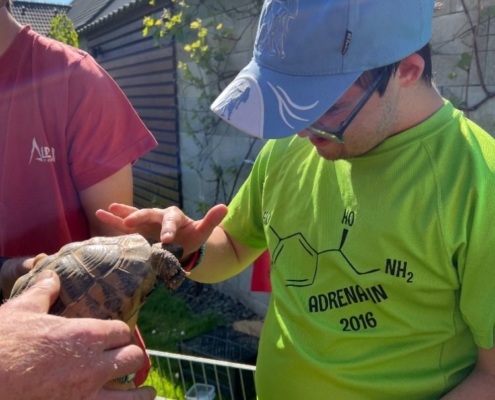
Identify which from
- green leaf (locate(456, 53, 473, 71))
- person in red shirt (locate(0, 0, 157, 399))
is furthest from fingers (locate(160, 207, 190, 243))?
green leaf (locate(456, 53, 473, 71))

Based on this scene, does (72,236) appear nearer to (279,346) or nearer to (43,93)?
(43,93)

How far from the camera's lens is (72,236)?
7.83 feet

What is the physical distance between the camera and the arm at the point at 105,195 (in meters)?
2.31

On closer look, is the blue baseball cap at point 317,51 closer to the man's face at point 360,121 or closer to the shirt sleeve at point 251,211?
the man's face at point 360,121

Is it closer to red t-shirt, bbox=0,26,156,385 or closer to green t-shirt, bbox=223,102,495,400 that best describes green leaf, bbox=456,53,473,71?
green t-shirt, bbox=223,102,495,400

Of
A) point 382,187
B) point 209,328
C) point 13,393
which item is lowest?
point 209,328

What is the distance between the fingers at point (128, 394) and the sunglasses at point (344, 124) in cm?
100

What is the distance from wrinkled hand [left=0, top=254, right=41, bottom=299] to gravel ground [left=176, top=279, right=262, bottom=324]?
4170mm

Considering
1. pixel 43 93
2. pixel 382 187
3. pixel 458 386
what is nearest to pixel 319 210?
pixel 382 187

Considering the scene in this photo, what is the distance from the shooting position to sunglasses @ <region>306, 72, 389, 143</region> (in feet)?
6.02

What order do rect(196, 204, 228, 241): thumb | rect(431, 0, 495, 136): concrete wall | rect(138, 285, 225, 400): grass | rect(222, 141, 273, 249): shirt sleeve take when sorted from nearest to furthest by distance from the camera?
rect(196, 204, 228, 241): thumb
rect(222, 141, 273, 249): shirt sleeve
rect(431, 0, 495, 136): concrete wall
rect(138, 285, 225, 400): grass

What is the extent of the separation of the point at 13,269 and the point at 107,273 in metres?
0.39

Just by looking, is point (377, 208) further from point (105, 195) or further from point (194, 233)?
point (105, 195)

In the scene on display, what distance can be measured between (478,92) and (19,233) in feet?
9.51
